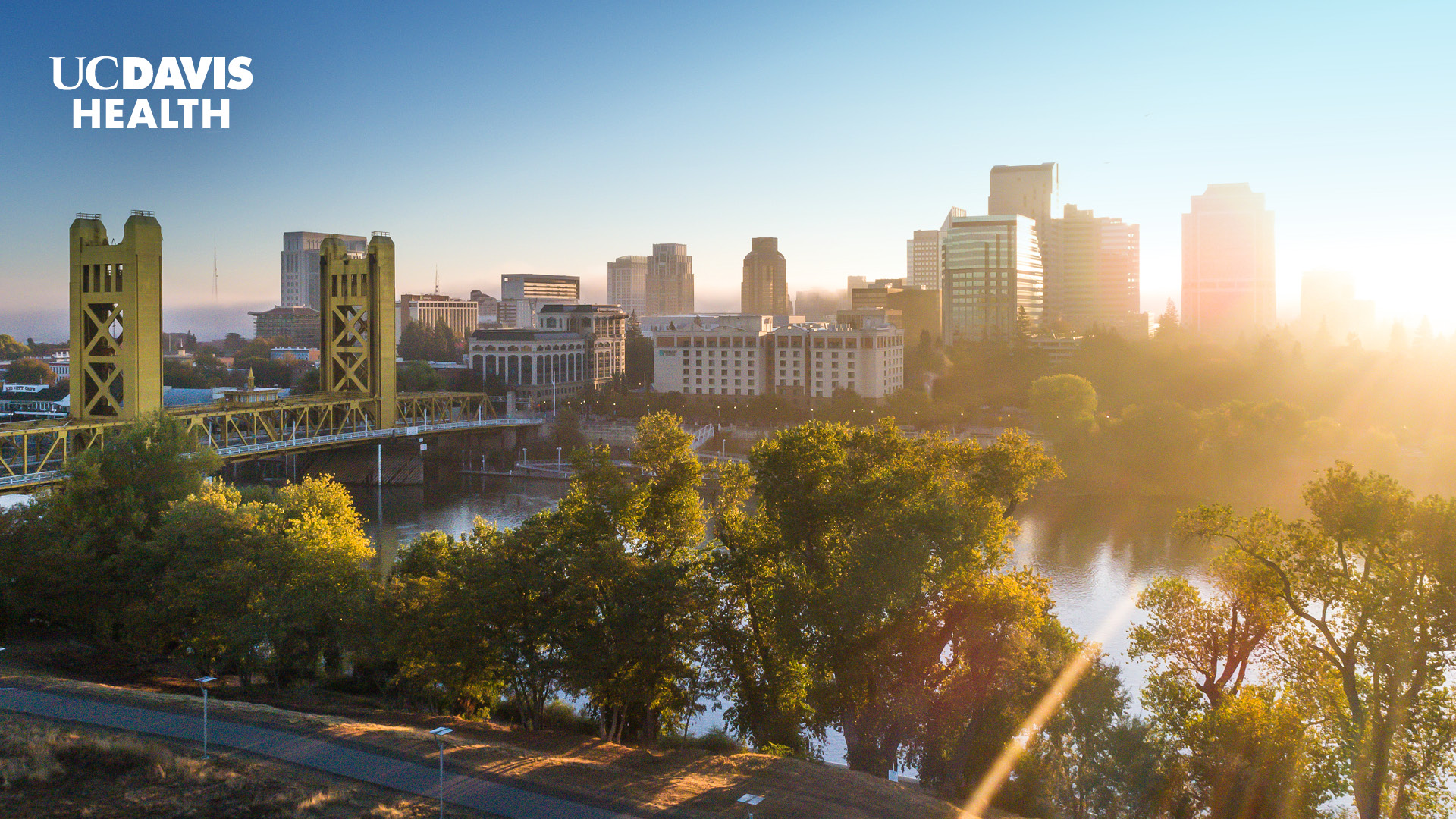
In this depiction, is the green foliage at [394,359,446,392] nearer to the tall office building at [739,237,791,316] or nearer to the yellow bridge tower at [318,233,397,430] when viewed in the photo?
the yellow bridge tower at [318,233,397,430]

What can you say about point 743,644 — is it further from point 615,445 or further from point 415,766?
point 615,445

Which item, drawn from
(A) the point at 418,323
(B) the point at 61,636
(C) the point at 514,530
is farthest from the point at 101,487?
(A) the point at 418,323

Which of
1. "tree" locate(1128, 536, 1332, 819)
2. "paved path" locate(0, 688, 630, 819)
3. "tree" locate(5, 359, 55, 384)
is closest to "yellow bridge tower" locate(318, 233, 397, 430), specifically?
"paved path" locate(0, 688, 630, 819)

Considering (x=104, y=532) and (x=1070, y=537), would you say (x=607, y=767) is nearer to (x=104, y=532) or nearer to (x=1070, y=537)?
(x=104, y=532)

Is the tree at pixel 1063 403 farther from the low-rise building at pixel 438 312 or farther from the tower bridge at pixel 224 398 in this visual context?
the low-rise building at pixel 438 312

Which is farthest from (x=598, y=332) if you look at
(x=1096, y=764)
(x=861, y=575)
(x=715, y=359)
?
(x=1096, y=764)
